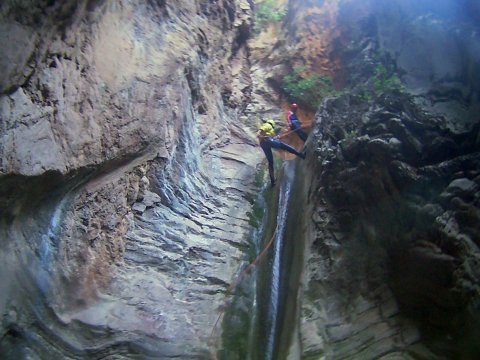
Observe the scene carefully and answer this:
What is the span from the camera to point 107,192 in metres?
6.89

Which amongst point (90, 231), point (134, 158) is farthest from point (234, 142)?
point (90, 231)

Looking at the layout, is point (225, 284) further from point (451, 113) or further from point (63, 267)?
point (451, 113)

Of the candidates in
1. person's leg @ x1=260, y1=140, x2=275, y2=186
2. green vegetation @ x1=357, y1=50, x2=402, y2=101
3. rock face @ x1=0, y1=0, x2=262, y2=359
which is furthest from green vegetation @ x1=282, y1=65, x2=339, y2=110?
rock face @ x1=0, y1=0, x2=262, y2=359

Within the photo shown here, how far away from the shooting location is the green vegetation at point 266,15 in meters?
16.8

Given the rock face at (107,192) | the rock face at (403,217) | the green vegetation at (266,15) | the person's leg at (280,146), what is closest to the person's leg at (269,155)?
the person's leg at (280,146)

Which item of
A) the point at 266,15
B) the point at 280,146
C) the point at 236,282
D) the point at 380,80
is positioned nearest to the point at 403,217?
the point at 236,282

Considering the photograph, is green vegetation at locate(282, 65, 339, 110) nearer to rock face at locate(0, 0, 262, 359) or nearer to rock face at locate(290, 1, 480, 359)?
rock face at locate(290, 1, 480, 359)

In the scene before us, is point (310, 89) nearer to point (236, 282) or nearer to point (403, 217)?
point (236, 282)

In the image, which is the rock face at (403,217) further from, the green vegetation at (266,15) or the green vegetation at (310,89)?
the green vegetation at (266,15)

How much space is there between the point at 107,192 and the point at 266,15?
12657 mm

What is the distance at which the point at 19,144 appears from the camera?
496 centimetres

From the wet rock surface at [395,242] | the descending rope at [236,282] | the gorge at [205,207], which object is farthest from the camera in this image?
the descending rope at [236,282]

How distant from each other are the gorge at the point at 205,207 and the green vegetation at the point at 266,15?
22.0 ft

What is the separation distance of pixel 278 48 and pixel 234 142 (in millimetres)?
5613
